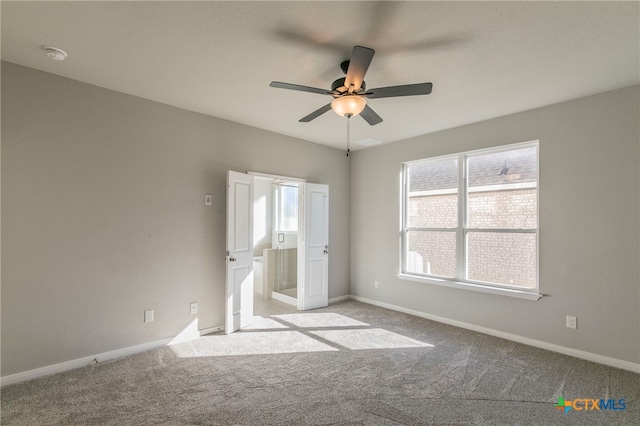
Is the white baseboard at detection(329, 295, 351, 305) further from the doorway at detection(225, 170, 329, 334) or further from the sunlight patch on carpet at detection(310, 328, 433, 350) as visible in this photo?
the sunlight patch on carpet at detection(310, 328, 433, 350)

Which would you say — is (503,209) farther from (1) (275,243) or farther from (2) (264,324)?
(1) (275,243)

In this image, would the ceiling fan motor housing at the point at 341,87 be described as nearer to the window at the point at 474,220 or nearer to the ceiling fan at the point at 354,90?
the ceiling fan at the point at 354,90

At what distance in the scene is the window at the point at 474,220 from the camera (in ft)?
12.1

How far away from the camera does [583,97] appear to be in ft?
10.6

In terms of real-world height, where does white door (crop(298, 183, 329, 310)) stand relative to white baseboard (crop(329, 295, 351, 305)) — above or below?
above

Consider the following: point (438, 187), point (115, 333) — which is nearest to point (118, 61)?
point (115, 333)

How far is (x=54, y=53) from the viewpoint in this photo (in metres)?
2.43

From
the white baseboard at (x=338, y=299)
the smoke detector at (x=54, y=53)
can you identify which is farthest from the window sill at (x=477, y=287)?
the smoke detector at (x=54, y=53)

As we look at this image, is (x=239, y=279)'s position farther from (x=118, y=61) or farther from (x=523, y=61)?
(x=523, y=61)

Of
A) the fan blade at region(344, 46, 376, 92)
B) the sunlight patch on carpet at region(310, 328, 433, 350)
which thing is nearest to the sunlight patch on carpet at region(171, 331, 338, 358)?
the sunlight patch on carpet at region(310, 328, 433, 350)

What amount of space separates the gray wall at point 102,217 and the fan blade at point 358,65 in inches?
91.6

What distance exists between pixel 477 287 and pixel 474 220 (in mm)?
884

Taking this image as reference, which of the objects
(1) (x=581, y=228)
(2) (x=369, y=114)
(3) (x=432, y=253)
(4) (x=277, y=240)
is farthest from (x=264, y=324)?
(1) (x=581, y=228)

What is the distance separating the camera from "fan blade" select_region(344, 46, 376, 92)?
6.27 feet
